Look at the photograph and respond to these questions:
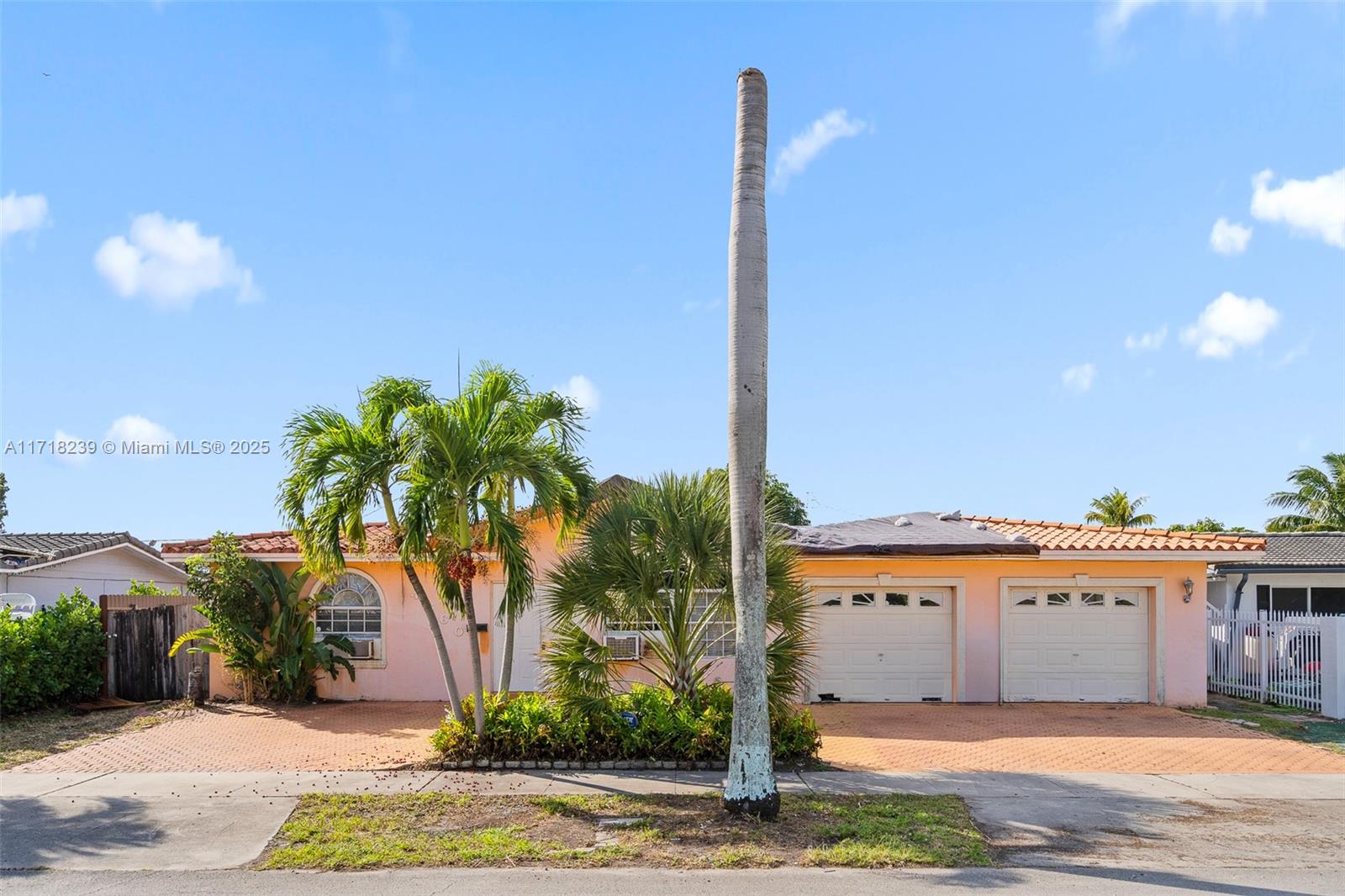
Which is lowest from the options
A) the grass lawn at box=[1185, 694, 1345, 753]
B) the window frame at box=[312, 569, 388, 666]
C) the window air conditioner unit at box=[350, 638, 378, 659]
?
the grass lawn at box=[1185, 694, 1345, 753]

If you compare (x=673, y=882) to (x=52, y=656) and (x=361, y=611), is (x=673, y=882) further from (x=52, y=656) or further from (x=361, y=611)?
(x=52, y=656)

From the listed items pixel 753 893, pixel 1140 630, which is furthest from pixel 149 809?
A: pixel 1140 630

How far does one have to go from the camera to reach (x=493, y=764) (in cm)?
1120

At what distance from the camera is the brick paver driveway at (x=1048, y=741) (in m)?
11.8

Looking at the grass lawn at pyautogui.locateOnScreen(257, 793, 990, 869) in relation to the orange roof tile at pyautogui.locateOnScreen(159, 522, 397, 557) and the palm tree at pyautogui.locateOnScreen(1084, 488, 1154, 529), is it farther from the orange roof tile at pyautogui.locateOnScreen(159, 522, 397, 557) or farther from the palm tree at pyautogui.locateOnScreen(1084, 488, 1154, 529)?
the palm tree at pyautogui.locateOnScreen(1084, 488, 1154, 529)

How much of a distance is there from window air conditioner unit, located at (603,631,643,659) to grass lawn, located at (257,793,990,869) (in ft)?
21.2

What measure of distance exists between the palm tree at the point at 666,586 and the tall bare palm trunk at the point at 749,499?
84.1 inches

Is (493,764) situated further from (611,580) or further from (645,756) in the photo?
(611,580)

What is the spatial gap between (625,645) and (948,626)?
5.38 meters

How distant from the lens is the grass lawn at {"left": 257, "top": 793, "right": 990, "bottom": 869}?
783 cm

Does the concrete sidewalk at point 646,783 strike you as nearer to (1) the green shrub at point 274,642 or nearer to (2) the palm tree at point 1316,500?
(1) the green shrub at point 274,642

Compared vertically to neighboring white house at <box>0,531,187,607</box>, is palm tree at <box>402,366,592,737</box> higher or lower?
higher

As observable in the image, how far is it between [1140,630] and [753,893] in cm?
1225

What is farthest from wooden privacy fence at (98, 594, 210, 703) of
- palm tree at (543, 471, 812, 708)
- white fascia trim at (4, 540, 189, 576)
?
palm tree at (543, 471, 812, 708)
